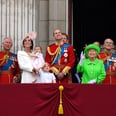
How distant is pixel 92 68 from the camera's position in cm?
1187

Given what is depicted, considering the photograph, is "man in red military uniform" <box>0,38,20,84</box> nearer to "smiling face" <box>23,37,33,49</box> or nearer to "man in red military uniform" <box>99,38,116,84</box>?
"smiling face" <box>23,37,33,49</box>

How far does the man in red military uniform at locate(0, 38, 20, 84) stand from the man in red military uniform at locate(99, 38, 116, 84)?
177cm

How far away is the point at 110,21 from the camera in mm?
21156

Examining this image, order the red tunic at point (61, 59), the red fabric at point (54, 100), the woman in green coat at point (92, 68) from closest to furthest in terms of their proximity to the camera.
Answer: the red fabric at point (54, 100), the woman in green coat at point (92, 68), the red tunic at point (61, 59)

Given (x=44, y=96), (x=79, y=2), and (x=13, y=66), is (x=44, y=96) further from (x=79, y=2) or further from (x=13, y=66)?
(x=79, y=2)

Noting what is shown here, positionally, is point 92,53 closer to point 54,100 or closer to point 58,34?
point 58,34

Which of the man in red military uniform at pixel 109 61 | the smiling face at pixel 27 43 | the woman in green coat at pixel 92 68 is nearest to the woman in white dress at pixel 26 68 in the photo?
the smiling face at pixel 27 43

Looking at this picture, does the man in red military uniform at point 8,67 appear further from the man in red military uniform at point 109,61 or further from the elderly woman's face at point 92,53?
the man in red military uniform at point 109,61

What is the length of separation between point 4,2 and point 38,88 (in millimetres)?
4709

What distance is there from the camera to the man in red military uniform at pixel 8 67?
1252cm

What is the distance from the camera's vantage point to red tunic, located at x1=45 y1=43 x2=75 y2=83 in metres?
12.4

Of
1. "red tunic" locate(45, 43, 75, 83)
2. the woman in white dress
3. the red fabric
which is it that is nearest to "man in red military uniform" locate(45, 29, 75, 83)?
"red tunic" locate(45, 43, 75, 83)

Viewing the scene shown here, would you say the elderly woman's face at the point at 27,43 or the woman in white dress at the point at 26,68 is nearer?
the woman in white dress at the point at 26,68

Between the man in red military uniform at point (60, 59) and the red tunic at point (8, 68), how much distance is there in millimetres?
683
